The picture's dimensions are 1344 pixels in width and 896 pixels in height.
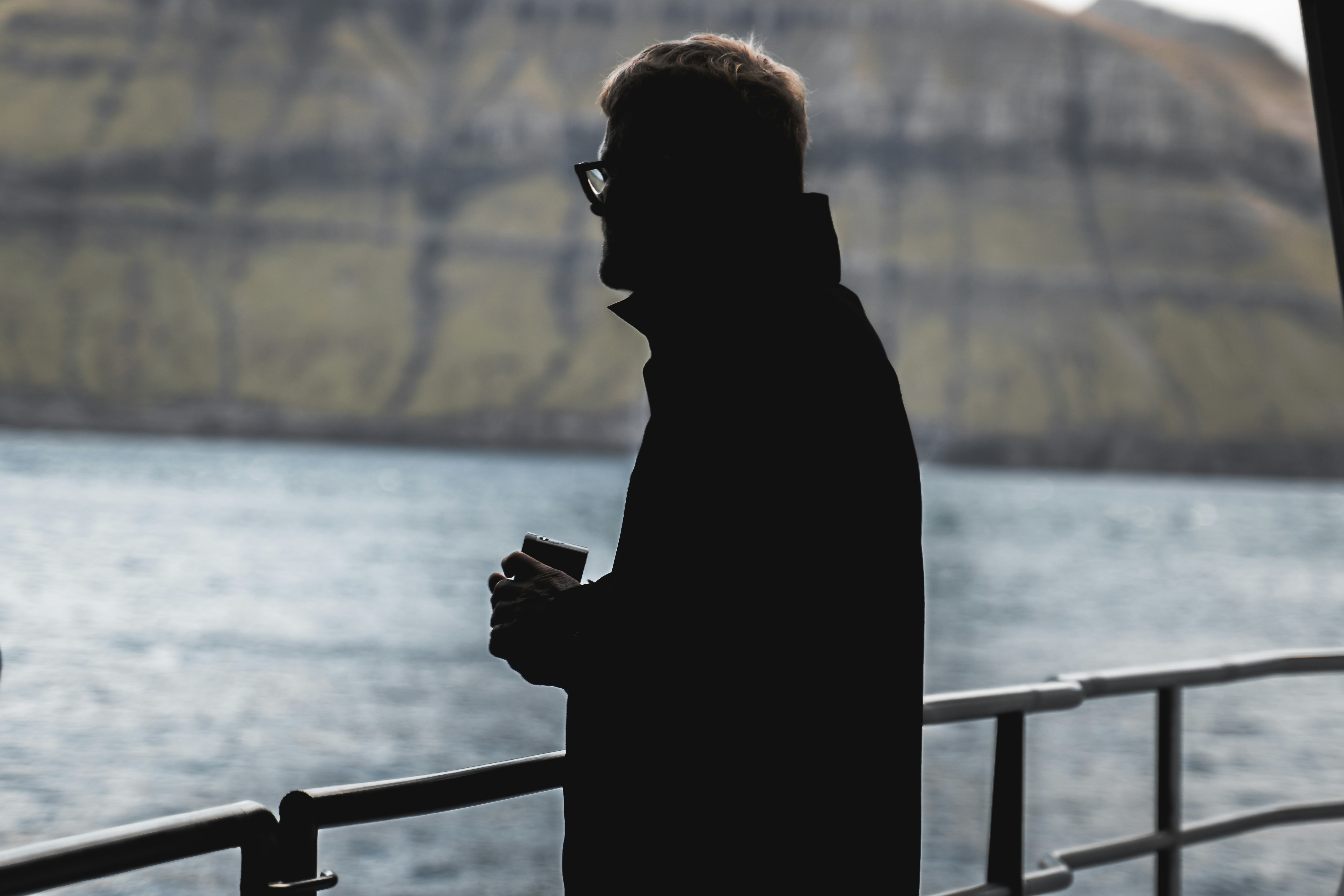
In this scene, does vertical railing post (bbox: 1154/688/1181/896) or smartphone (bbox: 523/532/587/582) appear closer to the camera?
smartphone (bbox: 523/532/587/582)

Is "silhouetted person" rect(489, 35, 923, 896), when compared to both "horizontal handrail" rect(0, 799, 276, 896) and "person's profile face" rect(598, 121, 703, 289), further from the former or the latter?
"horizontal handrail" rect(0, 799, 276, 896)

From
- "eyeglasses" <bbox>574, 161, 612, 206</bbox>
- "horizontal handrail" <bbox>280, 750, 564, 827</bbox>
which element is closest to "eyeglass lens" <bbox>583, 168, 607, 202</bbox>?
"eyeglasses" <bbox>574, 161, 612, 206</bbox>

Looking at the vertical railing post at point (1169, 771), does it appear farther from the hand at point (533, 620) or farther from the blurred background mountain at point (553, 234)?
the blurred background mountain at point (553, 234)

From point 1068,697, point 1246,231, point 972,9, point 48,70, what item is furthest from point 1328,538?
point 48,70

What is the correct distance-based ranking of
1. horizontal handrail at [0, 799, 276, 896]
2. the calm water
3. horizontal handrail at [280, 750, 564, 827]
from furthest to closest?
the calm water < horizontal handrail at [280, 750, 564, 827] < horizontal handrail at [0, 799, 276, 896]

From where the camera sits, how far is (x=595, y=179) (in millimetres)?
1572

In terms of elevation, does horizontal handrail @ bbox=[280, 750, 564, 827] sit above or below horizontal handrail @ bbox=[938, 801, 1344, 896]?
above

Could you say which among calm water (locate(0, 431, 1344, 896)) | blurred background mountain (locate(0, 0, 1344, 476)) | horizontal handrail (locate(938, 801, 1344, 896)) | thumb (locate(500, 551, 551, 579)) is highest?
blurred background mountain (locate(0, 0, 1344, 476))

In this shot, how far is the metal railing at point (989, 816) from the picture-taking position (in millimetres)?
1258

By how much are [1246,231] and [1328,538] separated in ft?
262

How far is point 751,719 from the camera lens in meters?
1.33

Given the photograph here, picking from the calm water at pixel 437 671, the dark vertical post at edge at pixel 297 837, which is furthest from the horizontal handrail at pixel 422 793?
the calm water at pixel 437 671

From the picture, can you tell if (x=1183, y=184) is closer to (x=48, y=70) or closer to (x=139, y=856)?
(x=48, y=70)

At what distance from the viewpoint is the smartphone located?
5.19 feet
